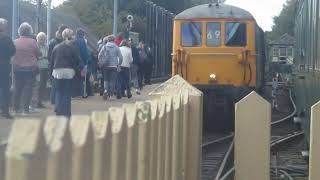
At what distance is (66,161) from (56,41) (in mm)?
12309

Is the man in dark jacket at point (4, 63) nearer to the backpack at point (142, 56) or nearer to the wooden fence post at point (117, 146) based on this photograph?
the wooden fence post at point (117, 146)

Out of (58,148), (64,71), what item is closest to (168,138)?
(58,148)

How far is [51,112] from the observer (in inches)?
574

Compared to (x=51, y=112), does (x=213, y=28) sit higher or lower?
higher

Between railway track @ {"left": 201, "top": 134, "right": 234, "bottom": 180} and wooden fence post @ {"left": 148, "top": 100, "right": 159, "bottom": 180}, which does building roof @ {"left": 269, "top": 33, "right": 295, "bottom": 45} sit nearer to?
railway track @ {"left": 201, "top": 134, "right": 234, "bottom": 180}

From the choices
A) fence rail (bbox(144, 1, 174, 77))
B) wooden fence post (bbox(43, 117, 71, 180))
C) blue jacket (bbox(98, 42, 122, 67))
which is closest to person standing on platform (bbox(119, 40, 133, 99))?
blue jacket (bbox(98, 42, 122, 67))

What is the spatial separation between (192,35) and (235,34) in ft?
3.39

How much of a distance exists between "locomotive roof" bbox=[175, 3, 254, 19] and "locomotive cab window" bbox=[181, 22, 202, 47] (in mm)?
193

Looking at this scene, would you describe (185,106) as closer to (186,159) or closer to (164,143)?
(186,159)

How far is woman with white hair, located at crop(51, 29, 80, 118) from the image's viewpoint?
12.4 metres

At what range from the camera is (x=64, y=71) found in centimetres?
1244

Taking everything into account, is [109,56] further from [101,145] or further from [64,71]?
[101,145]

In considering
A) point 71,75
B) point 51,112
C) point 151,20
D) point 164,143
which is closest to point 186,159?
point 164,143

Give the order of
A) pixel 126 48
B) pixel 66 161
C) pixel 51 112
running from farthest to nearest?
1. pixel 126 48
2. pixel 51 112
3. pixel 66 161
